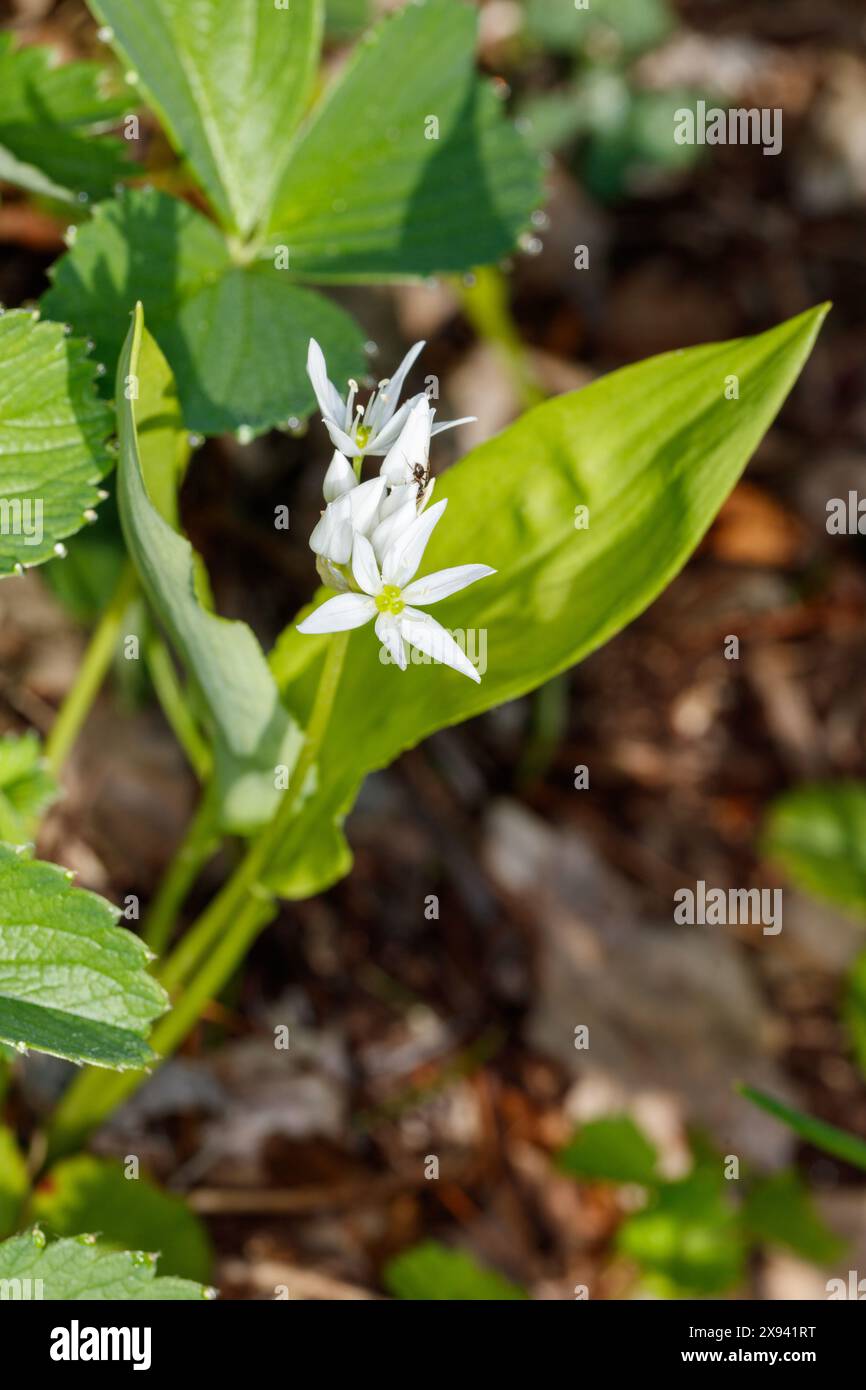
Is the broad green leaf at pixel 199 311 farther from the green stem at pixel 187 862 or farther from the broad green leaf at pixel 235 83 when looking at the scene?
the green stem at pixel 187 862

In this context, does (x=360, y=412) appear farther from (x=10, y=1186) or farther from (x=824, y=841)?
(x=824, y=841)

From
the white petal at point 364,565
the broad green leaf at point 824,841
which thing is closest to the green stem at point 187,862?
the white petal at point 364,565

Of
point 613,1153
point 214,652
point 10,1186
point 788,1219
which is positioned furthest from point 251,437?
point 788,1219

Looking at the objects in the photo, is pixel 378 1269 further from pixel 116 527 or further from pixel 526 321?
pixel 526 321

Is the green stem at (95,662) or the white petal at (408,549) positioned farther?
the green stem at (95,662)

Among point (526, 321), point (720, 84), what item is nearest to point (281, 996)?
point (526, 321)
